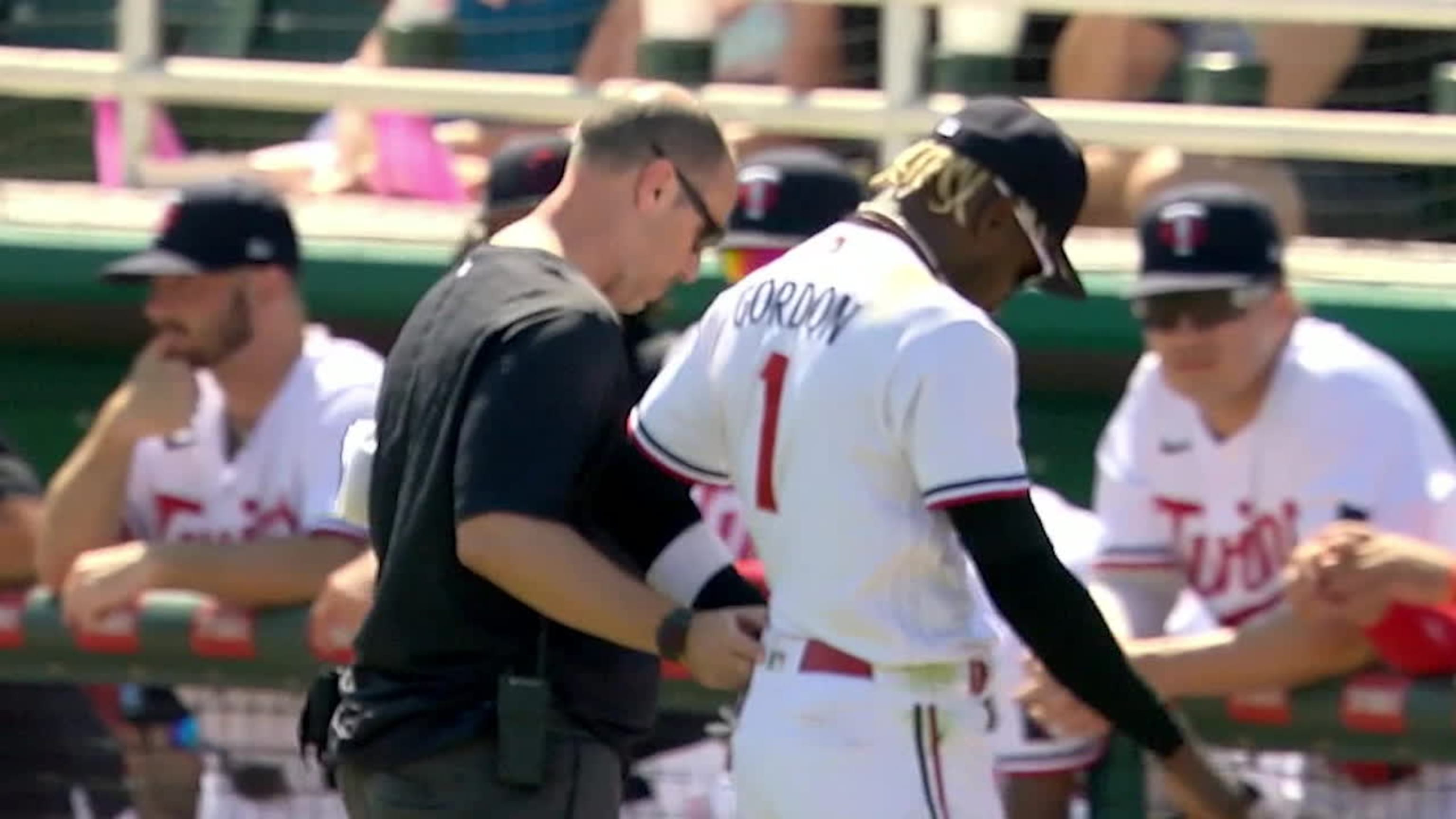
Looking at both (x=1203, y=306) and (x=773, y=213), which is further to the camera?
(x=773, y=213)

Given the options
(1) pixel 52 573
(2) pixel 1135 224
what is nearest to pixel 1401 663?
(2) pixel 1135 224

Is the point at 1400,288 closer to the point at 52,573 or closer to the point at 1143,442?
the point at 1143,442

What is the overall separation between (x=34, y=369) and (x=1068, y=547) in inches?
92.0

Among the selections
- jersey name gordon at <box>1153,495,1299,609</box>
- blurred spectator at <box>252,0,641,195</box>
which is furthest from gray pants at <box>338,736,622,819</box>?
blurred spectator at <box>252,0,641,195</box>

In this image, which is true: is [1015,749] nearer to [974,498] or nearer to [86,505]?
[974,498]

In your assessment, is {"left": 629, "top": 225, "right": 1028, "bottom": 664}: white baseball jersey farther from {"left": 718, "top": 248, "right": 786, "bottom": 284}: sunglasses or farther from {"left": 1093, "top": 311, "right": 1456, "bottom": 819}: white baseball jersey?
{"left": 718, "top": 248, "right": 786, "bottom": 284}: sunglasses

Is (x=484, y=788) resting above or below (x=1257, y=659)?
above

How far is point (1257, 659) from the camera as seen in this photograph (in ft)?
15.5

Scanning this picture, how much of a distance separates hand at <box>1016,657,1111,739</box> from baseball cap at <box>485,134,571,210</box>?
3.70 feet

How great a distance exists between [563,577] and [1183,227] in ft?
5.85

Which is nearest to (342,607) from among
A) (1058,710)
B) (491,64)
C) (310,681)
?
(310,681)

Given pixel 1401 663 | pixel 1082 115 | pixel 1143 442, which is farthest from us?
A: pixel 1082 115

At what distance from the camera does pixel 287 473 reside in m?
5.48

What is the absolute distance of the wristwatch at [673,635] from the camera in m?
3.68
